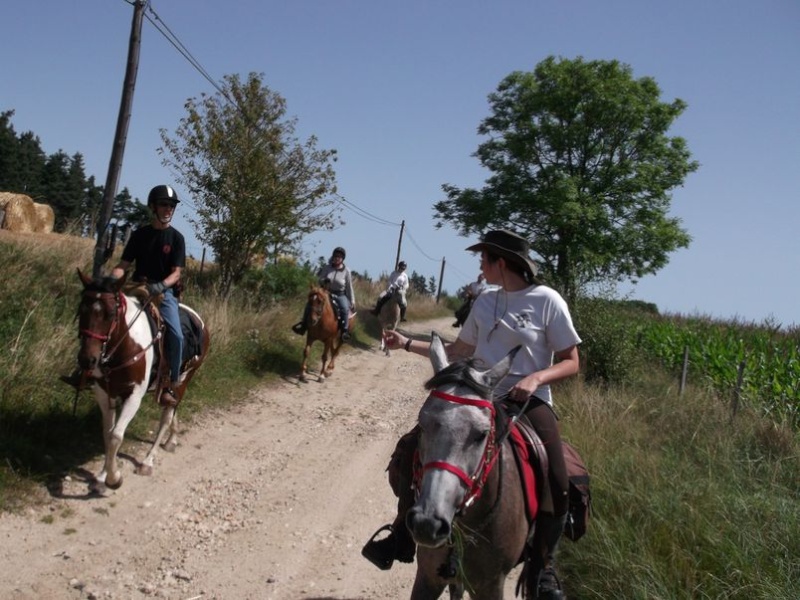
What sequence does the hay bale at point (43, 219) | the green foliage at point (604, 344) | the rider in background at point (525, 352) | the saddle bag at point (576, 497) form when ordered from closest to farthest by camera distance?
the rider in background at point (525, 352), the saddle bag at point (576, 497), the green foliage at point (604, 344), the hay bale at point (43, 219)

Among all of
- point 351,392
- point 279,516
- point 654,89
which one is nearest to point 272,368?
point 351,392

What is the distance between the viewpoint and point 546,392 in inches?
149

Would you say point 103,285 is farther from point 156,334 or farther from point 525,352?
point 525,352

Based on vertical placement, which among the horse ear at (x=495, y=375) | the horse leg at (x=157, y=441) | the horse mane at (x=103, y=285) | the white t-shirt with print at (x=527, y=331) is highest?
the white t-shirt with print at (x=527, y=331)

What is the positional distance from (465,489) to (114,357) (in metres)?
4.50

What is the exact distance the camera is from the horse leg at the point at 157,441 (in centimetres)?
642

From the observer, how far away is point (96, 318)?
18.4 feet

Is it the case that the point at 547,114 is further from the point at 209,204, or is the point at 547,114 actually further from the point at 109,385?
the point at 109,385

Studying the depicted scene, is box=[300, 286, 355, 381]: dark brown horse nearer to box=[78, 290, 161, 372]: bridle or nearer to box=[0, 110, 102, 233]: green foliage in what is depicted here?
box=[78, 290, 161, 372]: bridle

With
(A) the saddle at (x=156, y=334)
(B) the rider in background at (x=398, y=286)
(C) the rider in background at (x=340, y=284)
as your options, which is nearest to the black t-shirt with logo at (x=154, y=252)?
(A) the saddle at (x=156, y=334)

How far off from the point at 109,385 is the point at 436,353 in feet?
13.8

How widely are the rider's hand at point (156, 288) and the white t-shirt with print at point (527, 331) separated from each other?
3967 millimetres

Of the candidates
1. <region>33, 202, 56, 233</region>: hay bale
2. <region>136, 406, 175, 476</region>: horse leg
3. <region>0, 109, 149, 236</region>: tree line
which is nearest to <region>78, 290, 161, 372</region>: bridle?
<region>136, 406, 175, 476</region>: horse leg

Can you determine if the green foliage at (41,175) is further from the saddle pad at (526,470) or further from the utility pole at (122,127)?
the saddle pad at (526,470)
